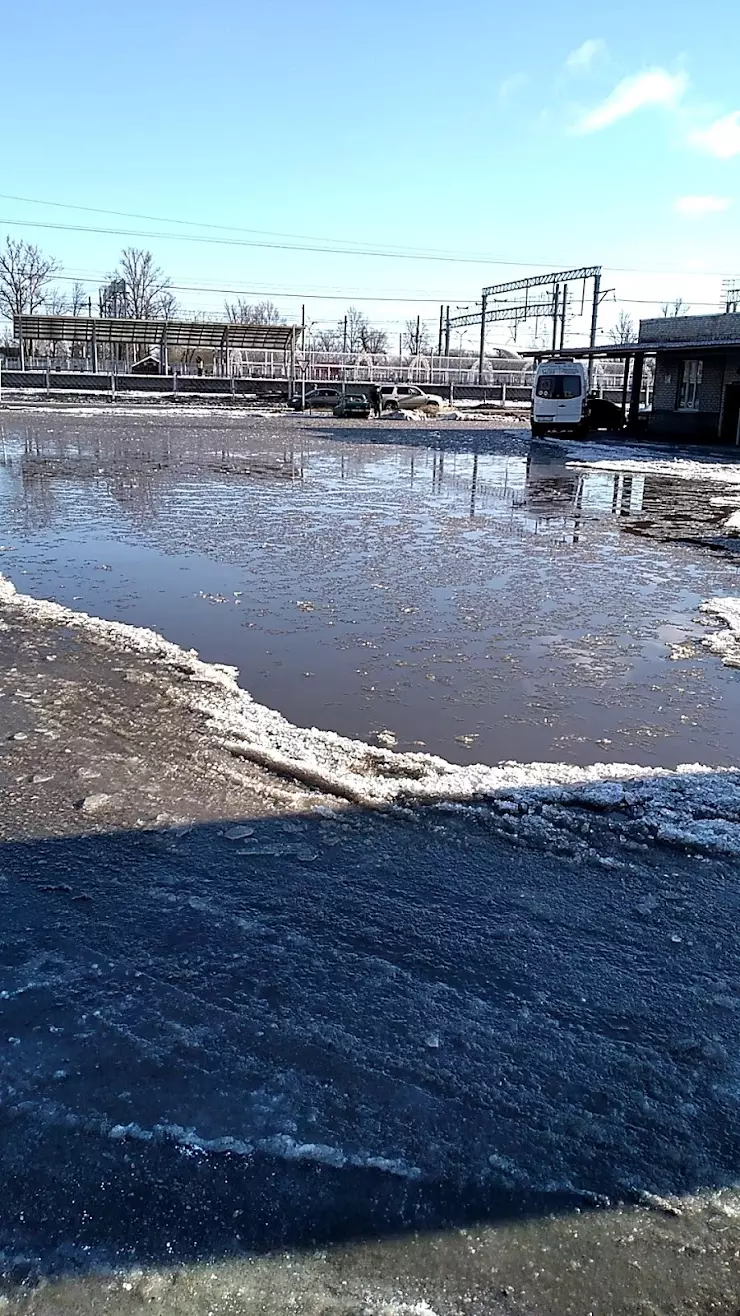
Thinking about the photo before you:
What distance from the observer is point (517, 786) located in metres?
4.79

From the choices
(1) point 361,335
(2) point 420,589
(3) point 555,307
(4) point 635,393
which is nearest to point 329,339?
(1) point 361,335

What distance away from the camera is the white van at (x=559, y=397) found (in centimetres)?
3441

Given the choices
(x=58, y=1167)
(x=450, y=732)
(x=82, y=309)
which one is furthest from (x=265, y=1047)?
(x=82, y=309)

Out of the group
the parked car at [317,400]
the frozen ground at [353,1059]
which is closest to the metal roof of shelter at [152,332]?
the parked car at [317,400]

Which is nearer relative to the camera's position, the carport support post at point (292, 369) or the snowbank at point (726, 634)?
the snowbank at point (726, 634)

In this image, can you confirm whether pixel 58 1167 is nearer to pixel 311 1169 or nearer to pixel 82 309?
pixel 311 1169

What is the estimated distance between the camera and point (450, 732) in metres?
5.66

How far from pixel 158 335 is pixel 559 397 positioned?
44.0 m

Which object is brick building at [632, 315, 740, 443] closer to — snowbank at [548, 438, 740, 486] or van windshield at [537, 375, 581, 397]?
van windshield at [537, 375, 581, 397]

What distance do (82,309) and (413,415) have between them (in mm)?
73383

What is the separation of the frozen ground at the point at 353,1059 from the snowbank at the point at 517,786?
9 cm

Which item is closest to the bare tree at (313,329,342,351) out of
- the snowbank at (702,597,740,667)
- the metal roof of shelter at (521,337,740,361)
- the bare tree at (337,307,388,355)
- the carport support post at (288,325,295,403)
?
the bare tree at (337,307,388,355)

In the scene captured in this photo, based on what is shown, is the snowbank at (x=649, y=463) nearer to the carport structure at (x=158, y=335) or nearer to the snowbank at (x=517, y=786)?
the snowbank at (x=517, y=786)

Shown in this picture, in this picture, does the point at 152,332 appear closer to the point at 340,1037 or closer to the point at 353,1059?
the point at 340,1037
